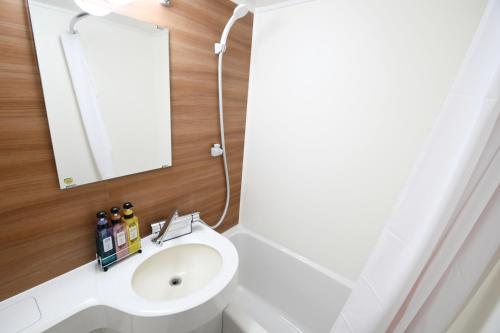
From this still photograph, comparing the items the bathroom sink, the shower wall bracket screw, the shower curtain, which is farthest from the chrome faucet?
the shower curtain

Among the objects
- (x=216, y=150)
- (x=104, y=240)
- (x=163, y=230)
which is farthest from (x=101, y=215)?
(x=216, y=150)

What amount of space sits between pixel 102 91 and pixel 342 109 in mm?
1084

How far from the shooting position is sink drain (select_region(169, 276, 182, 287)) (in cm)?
98

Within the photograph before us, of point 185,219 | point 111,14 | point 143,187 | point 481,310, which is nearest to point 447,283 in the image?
point 481,310

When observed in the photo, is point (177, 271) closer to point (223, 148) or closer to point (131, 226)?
point (131, 226)

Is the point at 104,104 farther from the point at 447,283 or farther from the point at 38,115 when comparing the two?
the point at 447,283

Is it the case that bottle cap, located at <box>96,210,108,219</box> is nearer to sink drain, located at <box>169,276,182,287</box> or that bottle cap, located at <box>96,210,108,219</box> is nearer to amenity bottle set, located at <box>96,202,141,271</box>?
amenity bottle set, located at <box>96,202,141,271</box>

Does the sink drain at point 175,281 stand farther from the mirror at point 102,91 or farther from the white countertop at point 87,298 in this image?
the mirror at point 102,91

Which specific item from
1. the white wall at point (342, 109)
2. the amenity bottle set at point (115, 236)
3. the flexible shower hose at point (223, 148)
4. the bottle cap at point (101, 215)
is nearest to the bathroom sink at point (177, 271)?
the amenity bottle set at point (115, 236)

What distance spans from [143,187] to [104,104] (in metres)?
0.38

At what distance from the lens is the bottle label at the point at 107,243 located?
0.80 metres

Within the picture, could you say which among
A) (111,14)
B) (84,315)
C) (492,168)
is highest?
(111,14)

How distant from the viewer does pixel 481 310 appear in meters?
0.53

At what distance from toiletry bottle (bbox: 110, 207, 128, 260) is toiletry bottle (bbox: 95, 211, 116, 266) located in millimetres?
16
